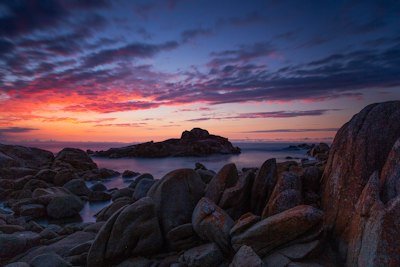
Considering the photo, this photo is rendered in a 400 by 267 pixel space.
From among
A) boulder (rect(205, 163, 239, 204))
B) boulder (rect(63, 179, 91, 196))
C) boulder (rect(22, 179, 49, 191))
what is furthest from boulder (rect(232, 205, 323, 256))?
boulder (rect(22, 179, 49, 191))

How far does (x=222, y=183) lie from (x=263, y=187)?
6.95 ft

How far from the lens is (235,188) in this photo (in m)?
13.4

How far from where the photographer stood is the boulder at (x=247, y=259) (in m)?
8.48

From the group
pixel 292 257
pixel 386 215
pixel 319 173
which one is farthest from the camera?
pixel 319 173

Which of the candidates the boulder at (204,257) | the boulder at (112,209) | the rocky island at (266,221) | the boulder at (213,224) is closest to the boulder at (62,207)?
the boulder at (112,209)

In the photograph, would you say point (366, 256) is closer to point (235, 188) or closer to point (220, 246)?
point (220, 246)

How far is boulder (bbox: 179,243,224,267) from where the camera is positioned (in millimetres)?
10281

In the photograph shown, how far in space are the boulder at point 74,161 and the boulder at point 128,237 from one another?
35.8 meters

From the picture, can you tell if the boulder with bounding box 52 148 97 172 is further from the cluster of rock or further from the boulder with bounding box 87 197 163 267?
the boulder with bounding box 87 197 163 267

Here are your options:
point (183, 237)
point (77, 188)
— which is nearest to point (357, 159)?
point (183, 237)

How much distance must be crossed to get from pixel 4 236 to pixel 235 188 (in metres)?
10.4

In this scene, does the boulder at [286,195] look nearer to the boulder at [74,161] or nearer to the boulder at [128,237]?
the boulder at [128,237]

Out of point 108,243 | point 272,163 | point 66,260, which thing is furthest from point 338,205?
point 66,260

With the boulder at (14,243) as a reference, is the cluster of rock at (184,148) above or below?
above
